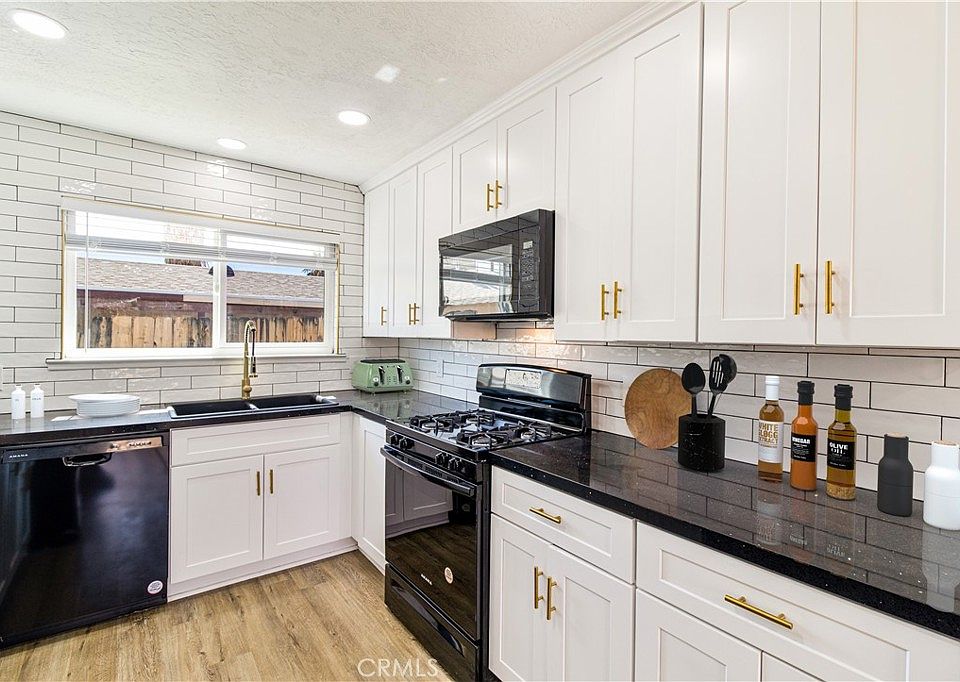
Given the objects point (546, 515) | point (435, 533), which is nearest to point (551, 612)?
point (546, 515)

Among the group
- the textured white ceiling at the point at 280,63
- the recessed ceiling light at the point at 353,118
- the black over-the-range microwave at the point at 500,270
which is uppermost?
the recessed ceiling light at the point at 353,118

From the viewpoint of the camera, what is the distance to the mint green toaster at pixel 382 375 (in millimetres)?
3358

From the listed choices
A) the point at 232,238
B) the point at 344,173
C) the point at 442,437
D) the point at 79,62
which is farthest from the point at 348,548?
the point at 79,62

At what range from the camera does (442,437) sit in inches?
78.7

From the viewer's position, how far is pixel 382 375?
338 centimetres

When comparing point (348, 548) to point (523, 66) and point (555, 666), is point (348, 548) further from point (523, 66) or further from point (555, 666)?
point (523, 66)

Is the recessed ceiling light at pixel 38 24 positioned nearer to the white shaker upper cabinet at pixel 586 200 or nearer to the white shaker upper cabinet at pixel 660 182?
the white shaker upper cabinet at pixel 586 200

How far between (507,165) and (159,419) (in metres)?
2.10

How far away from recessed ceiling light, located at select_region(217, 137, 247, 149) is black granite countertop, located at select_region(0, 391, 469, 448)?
1555mm

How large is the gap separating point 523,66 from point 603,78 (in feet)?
1.22

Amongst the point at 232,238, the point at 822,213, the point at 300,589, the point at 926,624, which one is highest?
the point at 232,238

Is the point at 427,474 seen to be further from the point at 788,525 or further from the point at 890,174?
the point at 890,174

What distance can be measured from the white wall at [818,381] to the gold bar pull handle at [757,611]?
0.68 m

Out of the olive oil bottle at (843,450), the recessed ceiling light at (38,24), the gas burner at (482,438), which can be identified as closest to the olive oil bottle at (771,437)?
the olive oil bottle at (843,450)
